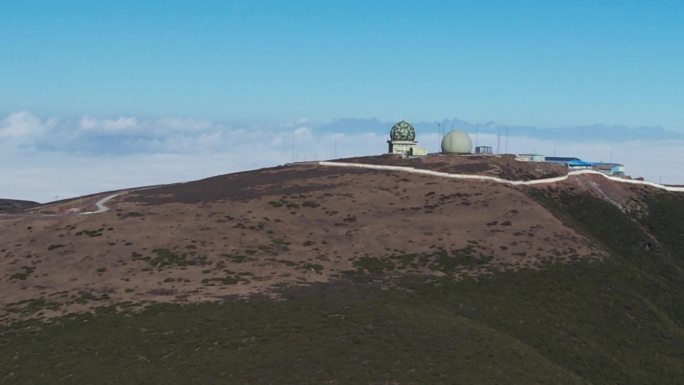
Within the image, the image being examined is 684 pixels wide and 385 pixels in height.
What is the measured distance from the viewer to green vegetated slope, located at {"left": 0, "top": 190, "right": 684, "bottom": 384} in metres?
50.8

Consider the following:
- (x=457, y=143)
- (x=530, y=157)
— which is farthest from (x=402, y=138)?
(x=530, y=157)

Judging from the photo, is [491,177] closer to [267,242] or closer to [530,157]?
[530,157]

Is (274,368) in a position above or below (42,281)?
below

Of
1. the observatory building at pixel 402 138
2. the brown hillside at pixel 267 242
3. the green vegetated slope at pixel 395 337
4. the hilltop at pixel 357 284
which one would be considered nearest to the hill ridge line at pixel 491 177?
the hilltop at pixel 357 284

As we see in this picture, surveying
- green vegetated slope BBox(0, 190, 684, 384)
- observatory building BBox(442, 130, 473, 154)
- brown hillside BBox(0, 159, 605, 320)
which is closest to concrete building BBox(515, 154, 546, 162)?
observatory building BBox(442, 130, 473, 154)

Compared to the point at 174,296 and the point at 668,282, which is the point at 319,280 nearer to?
the point at 174,296

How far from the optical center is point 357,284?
2874 inches

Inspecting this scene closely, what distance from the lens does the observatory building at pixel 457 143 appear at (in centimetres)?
13375

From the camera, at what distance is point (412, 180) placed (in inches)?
4405

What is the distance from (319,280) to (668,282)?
44749 millimetres

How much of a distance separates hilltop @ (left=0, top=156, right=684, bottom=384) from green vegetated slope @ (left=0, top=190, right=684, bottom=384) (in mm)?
199

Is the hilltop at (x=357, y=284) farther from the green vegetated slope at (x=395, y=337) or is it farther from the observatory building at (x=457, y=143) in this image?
the observatory building at (x=457, y=143)

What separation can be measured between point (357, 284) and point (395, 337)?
17.0 m

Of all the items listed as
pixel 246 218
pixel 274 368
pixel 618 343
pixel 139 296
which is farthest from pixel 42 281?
pixel 618 343
